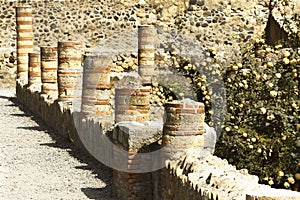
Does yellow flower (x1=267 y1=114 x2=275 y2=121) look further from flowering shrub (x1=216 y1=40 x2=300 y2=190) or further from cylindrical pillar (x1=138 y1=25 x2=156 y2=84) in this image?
cylindrical pillar (x1=138 y1=25 x2=156 y2=84)

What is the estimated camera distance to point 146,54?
20562mm

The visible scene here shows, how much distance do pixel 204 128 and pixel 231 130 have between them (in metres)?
0.80

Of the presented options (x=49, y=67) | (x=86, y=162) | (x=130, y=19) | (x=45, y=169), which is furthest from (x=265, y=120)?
(x=130, y=19)

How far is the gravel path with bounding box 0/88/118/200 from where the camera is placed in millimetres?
8258

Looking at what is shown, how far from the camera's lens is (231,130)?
825cm

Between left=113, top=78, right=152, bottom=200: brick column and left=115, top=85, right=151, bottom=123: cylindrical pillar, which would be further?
left=115, top=85, right=151, bottom=123: cylindrical pillar

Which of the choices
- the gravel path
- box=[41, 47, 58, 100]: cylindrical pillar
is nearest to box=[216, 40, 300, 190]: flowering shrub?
the gravel path

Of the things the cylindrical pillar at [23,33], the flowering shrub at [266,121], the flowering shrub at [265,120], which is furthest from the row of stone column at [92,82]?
the flowering shrub at [266,121]

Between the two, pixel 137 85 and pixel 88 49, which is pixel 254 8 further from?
pixel 137 85

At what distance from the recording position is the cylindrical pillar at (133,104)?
9.16 metres

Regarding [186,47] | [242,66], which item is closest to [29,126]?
[242,66]

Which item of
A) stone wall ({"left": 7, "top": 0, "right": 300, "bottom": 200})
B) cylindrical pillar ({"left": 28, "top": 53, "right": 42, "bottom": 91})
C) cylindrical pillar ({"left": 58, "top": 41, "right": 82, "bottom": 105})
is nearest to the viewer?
stone wall ({"left": 7, "top": 0, "right": 300, "bottom": 200})

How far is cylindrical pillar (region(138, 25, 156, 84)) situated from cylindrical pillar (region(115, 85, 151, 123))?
10751mm

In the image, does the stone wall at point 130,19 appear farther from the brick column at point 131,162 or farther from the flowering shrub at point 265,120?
the brick column at point 131,162
